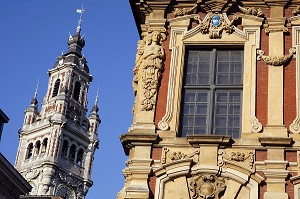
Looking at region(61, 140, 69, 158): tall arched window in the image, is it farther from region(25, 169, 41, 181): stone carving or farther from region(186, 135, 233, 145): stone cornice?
region(186, 135, 233, 145): stone cornice

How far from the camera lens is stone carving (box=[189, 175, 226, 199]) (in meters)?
13.8

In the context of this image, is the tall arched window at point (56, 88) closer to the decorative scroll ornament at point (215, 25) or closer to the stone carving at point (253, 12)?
the decorative scroll ornament at point (215, 25)

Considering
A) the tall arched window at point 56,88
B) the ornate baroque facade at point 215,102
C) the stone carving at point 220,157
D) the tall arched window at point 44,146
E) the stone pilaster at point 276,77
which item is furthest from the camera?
the tall arched window at point 56,88

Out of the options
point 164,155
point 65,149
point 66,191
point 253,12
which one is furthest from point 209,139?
point 65,149

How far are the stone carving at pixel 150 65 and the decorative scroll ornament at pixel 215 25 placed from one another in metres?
1.08

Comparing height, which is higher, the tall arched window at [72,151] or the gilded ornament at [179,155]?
the tall arched window at [72,151]

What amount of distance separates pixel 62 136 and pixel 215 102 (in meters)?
78.1

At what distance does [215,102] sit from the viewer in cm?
1527

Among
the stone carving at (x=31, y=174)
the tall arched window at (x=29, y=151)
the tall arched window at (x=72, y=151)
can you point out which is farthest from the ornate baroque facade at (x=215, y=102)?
the tall arched window at (x=29, y=151)

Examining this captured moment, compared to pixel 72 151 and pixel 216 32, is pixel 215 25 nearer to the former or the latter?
pixel 216 32

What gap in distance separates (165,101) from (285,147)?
3.12 meters

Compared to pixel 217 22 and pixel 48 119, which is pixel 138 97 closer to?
pixel 217 22

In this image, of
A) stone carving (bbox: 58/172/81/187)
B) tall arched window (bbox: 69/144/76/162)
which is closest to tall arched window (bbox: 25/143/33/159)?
tall arched window (bbox: 69/144/76/162)

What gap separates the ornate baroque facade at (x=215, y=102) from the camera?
45.8 feet
